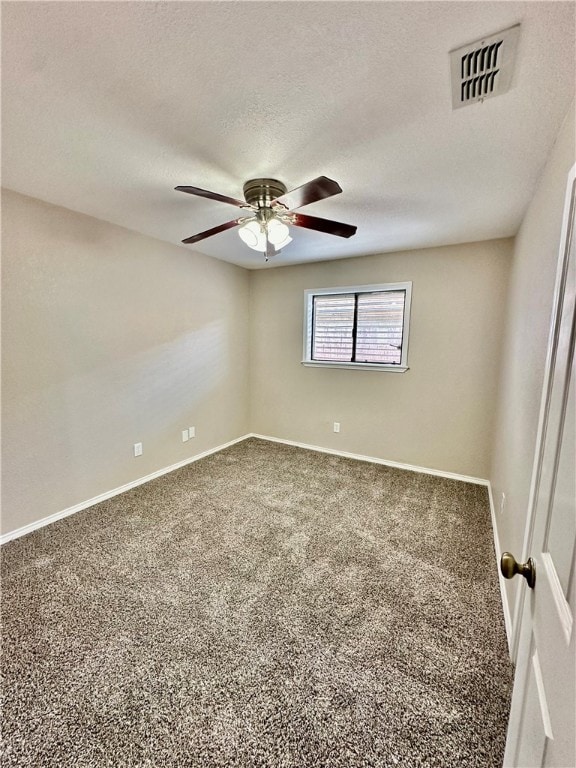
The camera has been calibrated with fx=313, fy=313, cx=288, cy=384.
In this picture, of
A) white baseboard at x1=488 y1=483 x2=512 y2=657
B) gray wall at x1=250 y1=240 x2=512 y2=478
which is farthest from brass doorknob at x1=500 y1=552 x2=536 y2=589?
gray wall at x1=250 y1=240 x2=512 y2=478

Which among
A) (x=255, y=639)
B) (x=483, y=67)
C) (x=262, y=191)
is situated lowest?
(x=255, y=639)

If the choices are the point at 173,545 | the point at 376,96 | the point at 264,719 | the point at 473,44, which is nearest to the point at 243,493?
the point at 173,545

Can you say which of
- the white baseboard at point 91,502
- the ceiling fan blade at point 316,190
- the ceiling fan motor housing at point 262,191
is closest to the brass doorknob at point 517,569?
the ceiling fan blade at point 316,190

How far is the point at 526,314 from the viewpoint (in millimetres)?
1867

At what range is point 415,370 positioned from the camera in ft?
11.1

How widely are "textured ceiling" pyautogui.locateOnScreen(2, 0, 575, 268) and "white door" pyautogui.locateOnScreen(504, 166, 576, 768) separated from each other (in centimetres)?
72

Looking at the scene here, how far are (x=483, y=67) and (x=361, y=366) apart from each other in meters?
2.71

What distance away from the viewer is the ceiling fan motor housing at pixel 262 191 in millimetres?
1851

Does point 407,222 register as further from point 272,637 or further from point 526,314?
point 272,637

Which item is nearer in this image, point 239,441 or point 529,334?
point 529,334

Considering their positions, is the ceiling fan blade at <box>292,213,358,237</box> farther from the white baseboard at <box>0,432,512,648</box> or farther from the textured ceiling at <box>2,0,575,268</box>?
the white baseboard at <box>0,432,512,648</box>

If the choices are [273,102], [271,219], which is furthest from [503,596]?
[273,102]

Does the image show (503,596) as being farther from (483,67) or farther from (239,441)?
(239,441)

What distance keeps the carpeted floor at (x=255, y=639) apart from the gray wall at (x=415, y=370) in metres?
0.92
